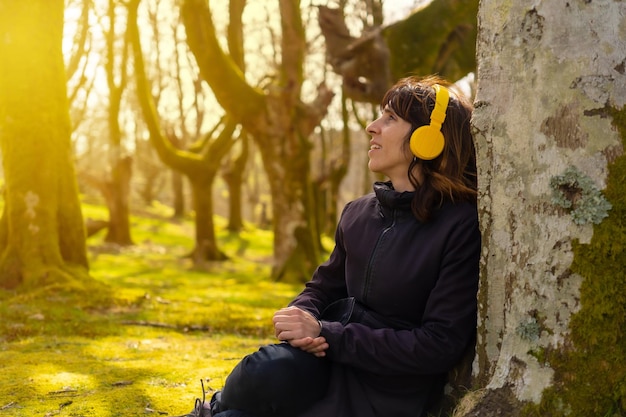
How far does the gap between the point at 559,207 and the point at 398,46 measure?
7586 mm

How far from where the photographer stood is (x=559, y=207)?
244 cm

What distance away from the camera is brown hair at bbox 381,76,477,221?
117 inches

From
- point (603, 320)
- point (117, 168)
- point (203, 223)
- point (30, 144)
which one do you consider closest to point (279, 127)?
point (30, 144)

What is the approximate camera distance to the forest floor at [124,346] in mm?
3867

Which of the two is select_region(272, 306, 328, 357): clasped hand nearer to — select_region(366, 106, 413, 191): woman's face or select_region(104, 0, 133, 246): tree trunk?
select_region(366, 106, 413, 191): woman's face

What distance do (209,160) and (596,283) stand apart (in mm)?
16762

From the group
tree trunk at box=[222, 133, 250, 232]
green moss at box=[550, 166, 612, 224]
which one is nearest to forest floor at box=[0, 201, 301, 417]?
green moss at box=[550, 166, 612, 224]

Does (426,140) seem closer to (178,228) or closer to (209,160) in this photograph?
(209,160)

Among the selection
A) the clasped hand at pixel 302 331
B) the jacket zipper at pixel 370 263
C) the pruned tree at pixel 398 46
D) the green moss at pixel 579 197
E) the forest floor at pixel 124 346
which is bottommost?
the forest floor at pixel 124 346

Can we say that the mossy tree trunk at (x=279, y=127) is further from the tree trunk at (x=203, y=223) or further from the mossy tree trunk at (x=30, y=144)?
the tree trunk at (x=203, y=223)

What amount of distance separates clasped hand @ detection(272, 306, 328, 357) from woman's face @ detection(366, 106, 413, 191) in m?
0.75

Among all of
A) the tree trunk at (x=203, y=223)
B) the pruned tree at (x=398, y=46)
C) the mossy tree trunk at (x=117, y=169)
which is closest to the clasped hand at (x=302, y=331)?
the pruned tree at (x=398, y=46)

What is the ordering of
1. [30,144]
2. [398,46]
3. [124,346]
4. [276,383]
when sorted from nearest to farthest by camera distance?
[276,383] < [124,346] < [30,144] < [398,46]

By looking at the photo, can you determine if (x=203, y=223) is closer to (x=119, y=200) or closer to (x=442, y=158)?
(x=119, y=200)
